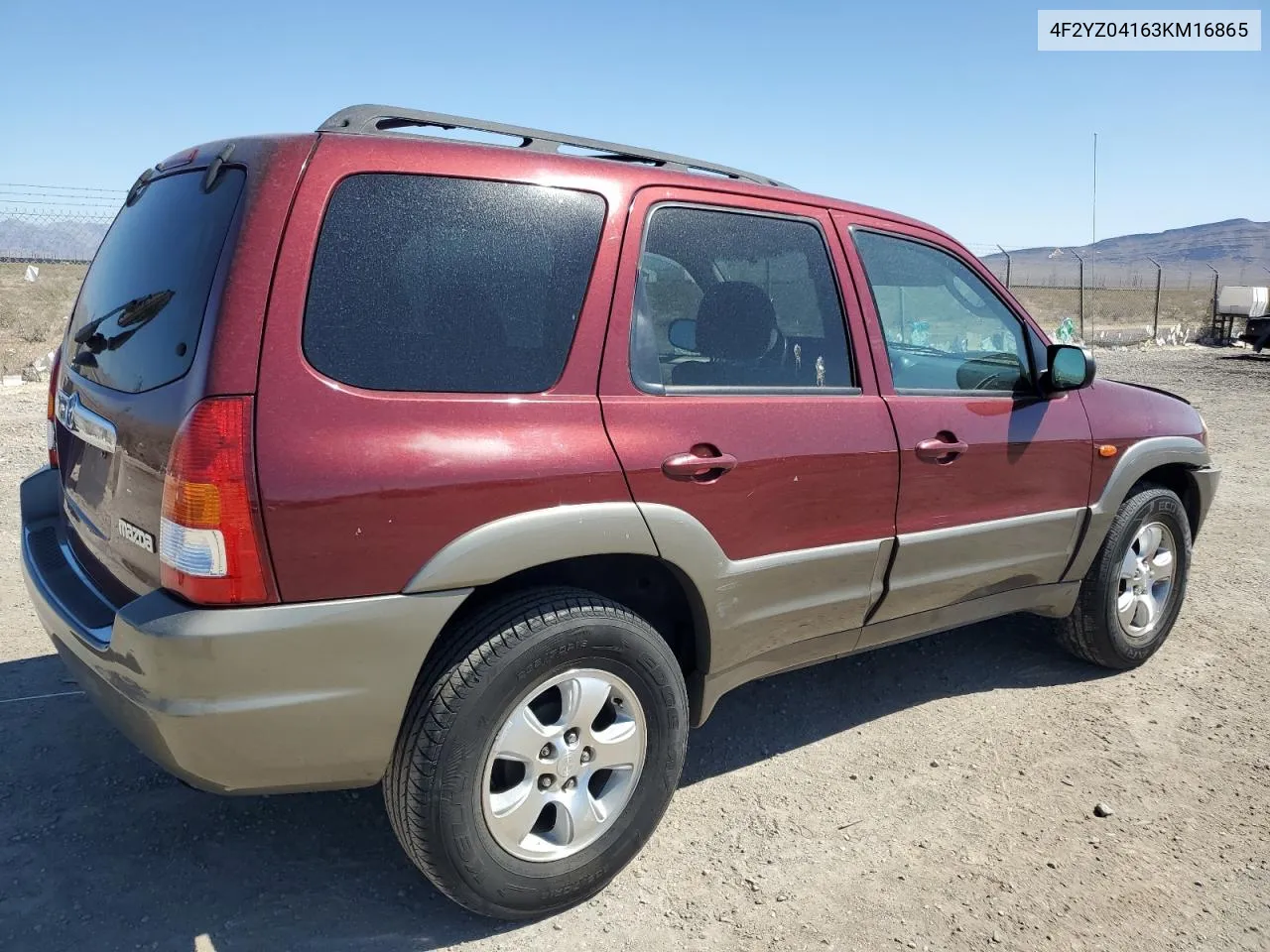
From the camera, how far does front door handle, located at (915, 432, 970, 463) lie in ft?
10.6

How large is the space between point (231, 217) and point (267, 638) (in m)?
0.95

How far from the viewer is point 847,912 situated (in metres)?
2.63

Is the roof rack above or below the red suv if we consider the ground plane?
above

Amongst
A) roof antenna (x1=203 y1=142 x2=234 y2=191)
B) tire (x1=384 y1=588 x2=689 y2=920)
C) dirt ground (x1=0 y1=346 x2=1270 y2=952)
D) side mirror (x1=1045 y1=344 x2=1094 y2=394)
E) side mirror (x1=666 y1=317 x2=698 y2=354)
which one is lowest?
dirt ground (x1=0 y1=346 x2=1270 y2=952)

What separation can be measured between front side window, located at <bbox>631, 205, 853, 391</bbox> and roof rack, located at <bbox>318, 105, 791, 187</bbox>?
0.24m

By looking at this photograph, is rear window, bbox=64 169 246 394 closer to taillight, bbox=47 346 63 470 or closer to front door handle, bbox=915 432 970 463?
taillight, bbox=47 346 63 470

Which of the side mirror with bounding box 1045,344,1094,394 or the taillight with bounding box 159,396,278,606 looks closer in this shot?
the taillight with bounding box 159,396,278,606

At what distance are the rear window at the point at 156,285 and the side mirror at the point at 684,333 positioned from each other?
1202 mm

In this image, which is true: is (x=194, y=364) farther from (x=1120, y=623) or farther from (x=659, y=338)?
(x=1120, y=623)

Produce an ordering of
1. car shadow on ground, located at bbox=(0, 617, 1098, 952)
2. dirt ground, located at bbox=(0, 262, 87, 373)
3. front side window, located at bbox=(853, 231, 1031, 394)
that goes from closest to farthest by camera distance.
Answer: car shadow on ground, located at bbox=(0, 617, 1098, 952)
front side window, located at bbox=(853, 231, 1031, 394)
dirt ground, located at bbox=(0, 262, 87, 373)

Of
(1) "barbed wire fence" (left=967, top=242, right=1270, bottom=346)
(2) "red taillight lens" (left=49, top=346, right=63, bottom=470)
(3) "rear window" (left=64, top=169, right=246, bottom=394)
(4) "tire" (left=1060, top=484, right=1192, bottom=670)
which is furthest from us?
(1) "barbed wire fence" (left=967, top=242, right=1270, bottom=346)

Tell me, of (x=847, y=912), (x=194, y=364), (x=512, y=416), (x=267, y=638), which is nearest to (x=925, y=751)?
(x=847, y=912)

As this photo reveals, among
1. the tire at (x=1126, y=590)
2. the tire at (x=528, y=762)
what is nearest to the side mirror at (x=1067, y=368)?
the tire at (x=1126, y=590)

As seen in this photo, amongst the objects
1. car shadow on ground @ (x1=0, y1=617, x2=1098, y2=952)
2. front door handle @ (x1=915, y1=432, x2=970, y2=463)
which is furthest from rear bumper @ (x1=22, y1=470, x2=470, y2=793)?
front door handle @ (x1=915, y1=432, x2=970, y2=463)
